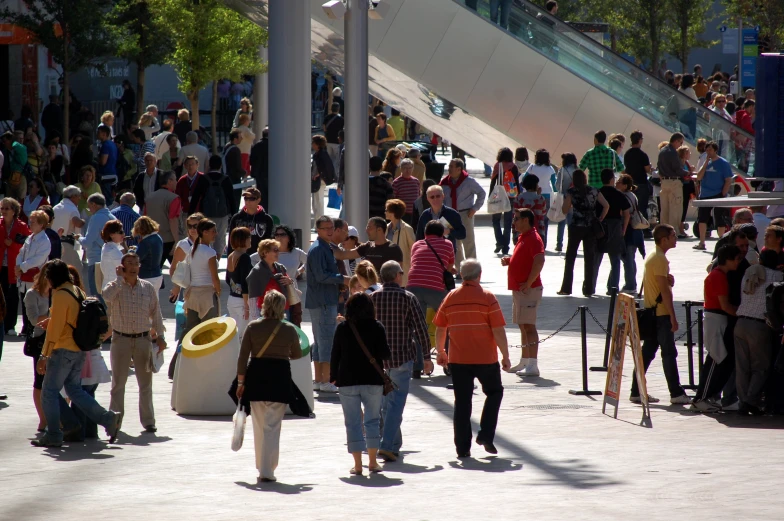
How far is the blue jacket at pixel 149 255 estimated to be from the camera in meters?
14.0

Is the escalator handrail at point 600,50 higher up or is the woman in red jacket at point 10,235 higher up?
the escalator handrail at point 600,50

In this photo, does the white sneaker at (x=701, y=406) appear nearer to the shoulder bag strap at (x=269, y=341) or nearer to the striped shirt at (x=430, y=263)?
the striped shirt at (x=430, y=263)

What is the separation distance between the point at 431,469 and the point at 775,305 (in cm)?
359

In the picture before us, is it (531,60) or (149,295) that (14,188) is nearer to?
(531,60)

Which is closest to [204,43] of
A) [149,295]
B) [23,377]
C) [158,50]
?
[158,50]

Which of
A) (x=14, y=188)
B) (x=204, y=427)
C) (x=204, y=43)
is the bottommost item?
(x=204, y=427)

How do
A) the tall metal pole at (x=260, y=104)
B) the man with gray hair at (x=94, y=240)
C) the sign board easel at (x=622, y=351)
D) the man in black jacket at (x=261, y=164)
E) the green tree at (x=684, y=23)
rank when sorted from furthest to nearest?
the green tree at (x=684, y=23), the tall metal pole at (x=260, y=104), the man in black jacket at (x=261, y=164), the man with gray hair at (x=94, y=240), the sign board easel at (x=622, y=351)

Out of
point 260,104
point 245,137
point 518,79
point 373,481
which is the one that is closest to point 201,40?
point 260,104

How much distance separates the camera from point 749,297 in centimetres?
1169

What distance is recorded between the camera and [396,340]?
33.4ft

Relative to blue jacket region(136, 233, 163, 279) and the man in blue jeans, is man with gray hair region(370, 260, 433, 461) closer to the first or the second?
Result: the man in blue jeans

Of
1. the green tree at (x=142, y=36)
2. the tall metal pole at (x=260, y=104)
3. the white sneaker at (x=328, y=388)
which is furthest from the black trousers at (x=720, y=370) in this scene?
the green tree at (x=142, y=36)

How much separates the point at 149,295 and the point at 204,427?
1.22 m

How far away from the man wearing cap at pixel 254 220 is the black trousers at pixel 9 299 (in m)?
2.73
